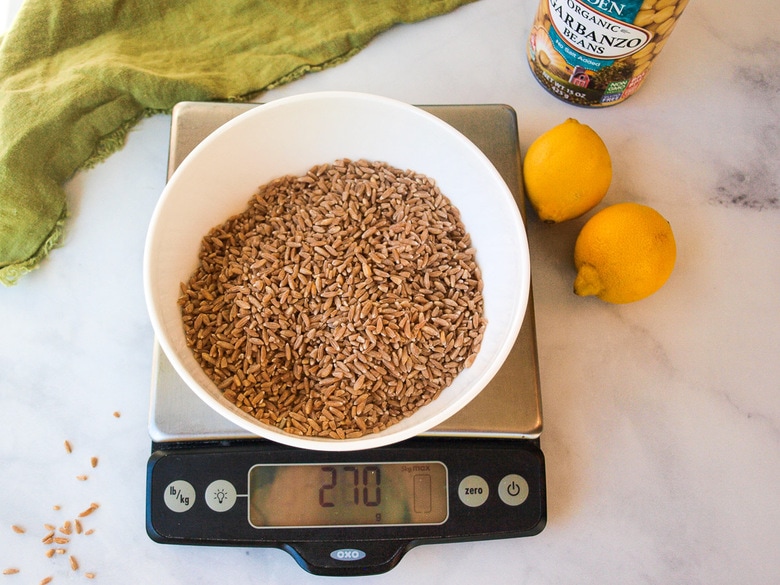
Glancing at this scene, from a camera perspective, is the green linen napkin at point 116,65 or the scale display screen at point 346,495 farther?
the green linen napkin at point 116,65

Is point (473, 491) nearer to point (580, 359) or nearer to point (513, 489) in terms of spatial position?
point (513, 489)

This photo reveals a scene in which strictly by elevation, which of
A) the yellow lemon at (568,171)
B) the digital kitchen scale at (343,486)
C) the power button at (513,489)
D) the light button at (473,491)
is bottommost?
the power button at (513,489)

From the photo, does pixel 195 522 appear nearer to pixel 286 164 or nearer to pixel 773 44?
pixel 286 164

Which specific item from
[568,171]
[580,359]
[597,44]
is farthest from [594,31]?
[580,359]

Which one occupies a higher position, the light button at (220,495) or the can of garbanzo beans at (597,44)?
the can of garbanzo beans at (597,44)

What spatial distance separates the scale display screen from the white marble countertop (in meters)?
0.10

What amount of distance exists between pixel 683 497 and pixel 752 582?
5.2 inches

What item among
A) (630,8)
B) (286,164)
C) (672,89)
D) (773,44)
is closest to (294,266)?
(286,164)

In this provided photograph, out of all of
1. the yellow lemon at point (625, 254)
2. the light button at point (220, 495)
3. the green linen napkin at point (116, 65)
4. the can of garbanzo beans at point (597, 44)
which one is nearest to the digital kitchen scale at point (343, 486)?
the light button at point (220, 495)

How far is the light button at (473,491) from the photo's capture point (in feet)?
2.83

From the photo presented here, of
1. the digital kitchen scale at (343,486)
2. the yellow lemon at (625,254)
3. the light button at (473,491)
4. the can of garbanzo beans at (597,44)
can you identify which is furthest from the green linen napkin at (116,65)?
the light button at (473,491)

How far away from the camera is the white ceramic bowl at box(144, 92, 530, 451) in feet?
2.59

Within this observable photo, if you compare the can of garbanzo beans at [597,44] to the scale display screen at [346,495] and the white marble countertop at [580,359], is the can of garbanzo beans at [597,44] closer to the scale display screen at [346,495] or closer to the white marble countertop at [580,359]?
the white marble countertop at [580,359]

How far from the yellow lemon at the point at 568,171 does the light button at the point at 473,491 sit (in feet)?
1.23
